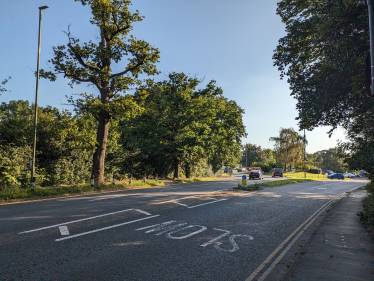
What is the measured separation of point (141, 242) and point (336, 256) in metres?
4.35

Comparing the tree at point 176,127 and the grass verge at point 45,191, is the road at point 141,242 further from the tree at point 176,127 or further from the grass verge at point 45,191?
the tree at point 176,127

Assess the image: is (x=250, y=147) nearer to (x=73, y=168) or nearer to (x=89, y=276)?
(x=73, y=168)

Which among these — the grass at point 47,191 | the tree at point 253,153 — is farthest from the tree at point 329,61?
the tree at point 253,153

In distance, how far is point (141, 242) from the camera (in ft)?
19.0

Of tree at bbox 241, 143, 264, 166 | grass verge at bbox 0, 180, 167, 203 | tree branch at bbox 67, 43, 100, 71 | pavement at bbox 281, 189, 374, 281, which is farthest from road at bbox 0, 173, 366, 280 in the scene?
tree at bbox 241, 143, 264, 166

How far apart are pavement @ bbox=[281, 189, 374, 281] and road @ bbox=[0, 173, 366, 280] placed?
0.53 meters

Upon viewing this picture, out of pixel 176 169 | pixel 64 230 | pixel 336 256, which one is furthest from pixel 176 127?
pixel 336 256

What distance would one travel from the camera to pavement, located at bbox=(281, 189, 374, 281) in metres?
4.24

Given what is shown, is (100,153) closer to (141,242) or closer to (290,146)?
(141,242)

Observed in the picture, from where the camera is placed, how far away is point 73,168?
19188 millimetres

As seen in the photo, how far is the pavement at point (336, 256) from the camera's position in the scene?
4.24 meters

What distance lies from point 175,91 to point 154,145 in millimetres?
6830

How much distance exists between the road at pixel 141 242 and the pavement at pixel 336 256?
0.53 metres

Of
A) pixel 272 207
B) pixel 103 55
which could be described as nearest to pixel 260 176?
pixel 272 207
